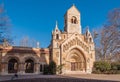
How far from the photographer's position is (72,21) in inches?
1734

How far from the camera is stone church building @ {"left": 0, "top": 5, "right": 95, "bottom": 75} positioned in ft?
122

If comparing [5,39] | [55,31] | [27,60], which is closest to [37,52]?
[27,60]

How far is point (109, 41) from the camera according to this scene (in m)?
44.2

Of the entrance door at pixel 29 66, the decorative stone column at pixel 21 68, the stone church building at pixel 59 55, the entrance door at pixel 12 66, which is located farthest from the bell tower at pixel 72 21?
the entrance door at pixel 12 66

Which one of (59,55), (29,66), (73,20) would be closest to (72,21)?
(73,20)

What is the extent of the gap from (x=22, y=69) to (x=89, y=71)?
1265cm

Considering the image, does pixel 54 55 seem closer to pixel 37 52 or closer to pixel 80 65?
pixel 37 52

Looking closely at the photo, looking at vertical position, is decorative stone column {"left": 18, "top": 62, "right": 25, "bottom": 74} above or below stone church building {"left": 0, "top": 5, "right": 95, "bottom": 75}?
below

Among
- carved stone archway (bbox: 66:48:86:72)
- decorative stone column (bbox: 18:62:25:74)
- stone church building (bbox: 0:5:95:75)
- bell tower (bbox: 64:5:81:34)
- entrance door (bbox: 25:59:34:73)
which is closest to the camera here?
decorative stone column (bbox: 18:62:25:74)

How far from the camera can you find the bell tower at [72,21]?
43156mm

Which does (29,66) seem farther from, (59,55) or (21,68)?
(59,55)

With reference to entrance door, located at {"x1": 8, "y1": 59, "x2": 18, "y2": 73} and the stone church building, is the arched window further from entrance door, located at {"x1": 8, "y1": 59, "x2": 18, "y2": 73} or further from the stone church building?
entrance door, located at {"x1": 8, "y1": 59, "x2": 18, "y2": 73}

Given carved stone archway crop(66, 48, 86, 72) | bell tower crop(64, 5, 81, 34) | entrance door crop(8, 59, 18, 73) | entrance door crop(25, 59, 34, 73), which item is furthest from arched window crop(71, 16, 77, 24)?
entrance door crop(8, 59, 18, 73)

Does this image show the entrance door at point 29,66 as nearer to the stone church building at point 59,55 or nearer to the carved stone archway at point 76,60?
→ the stone church building at point 59,55
